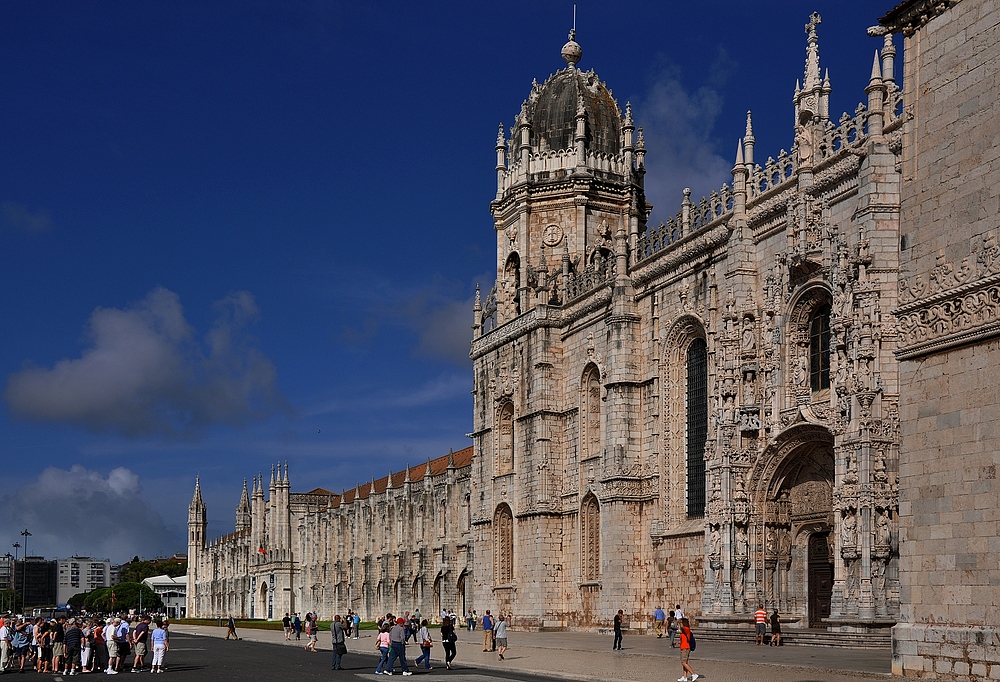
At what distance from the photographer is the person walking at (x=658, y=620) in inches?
1542

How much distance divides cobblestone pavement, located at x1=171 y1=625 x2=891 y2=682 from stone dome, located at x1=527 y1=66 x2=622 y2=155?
2199 centimetres

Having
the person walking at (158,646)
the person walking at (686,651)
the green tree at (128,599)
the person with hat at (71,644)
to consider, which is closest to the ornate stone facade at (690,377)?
the person walking at (686,651)

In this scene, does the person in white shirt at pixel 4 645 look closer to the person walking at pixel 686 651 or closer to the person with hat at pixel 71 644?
the person with hat at pixel 71 644

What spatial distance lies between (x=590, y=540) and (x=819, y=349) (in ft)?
48.5

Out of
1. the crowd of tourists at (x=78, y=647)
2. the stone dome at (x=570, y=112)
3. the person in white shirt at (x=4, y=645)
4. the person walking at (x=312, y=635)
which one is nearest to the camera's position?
the crowd of tourists at (x=78, y=647)

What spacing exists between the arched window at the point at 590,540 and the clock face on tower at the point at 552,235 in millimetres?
11558

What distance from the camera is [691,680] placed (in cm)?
2217

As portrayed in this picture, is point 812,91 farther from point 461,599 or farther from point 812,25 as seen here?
point 461,599

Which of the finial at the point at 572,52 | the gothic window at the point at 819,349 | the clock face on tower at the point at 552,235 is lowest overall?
the gothic window at the point at 819,349

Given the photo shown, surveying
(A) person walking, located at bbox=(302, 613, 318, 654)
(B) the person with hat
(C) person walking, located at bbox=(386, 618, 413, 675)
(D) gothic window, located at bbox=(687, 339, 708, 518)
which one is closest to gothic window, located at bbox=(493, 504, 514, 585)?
(A) person walking, located at bbox=(302, 613, 318, 654)

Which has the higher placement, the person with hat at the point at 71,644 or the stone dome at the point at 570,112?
the stone dome at the point at 570,112

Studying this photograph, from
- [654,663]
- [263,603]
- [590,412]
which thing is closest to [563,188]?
[590,412]

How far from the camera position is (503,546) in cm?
5034

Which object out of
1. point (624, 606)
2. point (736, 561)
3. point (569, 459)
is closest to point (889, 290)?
point (736, 561)
